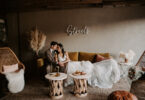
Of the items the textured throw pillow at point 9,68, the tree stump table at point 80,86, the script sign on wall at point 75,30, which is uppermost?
the script sign on wall at point 75,30

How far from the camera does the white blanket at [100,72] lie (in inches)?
142

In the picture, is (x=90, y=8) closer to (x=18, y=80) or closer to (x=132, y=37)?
(x=132, y=37)

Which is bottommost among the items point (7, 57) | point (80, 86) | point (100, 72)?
point (80, 86)

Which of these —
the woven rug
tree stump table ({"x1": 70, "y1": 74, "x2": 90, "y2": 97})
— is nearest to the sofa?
the woven rug

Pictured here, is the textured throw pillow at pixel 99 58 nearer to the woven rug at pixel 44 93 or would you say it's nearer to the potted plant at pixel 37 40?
the woven rug at pixel 44 93

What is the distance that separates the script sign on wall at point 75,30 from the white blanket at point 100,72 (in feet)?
5.09

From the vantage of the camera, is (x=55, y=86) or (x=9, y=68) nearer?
(x=55, y=86)

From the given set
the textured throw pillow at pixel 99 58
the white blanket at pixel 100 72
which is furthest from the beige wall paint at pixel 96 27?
the white blanket at pixel 100 72

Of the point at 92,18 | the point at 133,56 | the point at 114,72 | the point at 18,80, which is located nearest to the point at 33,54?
the point at 18,80

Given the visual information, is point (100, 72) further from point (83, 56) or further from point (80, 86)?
point (83, 56)

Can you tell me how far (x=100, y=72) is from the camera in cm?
362

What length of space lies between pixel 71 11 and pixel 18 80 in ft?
10.00

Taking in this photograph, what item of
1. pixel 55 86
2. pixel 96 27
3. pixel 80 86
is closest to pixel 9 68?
pixel 55 86

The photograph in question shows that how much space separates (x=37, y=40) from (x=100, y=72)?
2526 mm
